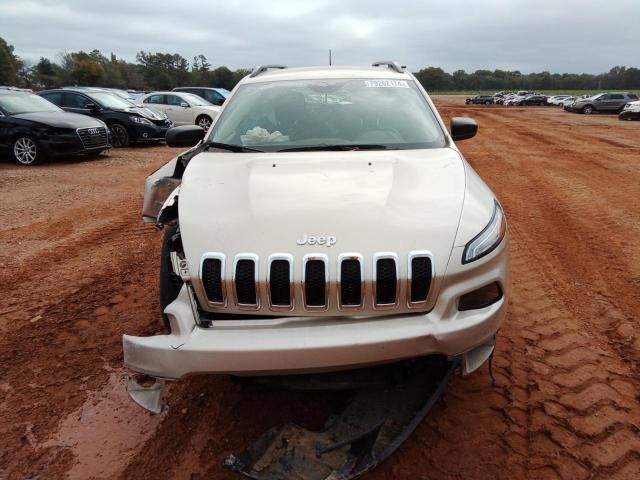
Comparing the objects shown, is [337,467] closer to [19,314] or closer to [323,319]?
[323,319]

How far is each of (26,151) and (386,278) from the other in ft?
34.7

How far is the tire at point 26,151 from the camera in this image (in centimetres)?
1023

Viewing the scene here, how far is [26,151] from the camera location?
33.8ft

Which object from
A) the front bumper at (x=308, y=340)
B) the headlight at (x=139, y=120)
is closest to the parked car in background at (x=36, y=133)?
the headlight at (x=139, y=120)

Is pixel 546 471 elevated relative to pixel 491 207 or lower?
lower

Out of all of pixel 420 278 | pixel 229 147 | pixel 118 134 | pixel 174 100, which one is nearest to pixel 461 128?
pixel 229 147

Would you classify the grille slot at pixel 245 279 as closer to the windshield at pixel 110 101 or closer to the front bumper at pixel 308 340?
the front bumper at pixel 308 340

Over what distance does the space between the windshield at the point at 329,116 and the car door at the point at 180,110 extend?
43.2ft

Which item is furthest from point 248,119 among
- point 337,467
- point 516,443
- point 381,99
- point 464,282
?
point 516,443

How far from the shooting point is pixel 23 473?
91.3 inches

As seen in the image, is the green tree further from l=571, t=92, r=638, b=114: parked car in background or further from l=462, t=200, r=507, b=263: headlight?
l=462, t=200, r=507, b=263: headlight

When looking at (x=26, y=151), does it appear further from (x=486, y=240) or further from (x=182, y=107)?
(x=486, y=240)

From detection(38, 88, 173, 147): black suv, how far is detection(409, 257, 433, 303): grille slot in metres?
13.0

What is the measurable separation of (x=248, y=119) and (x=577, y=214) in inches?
188
